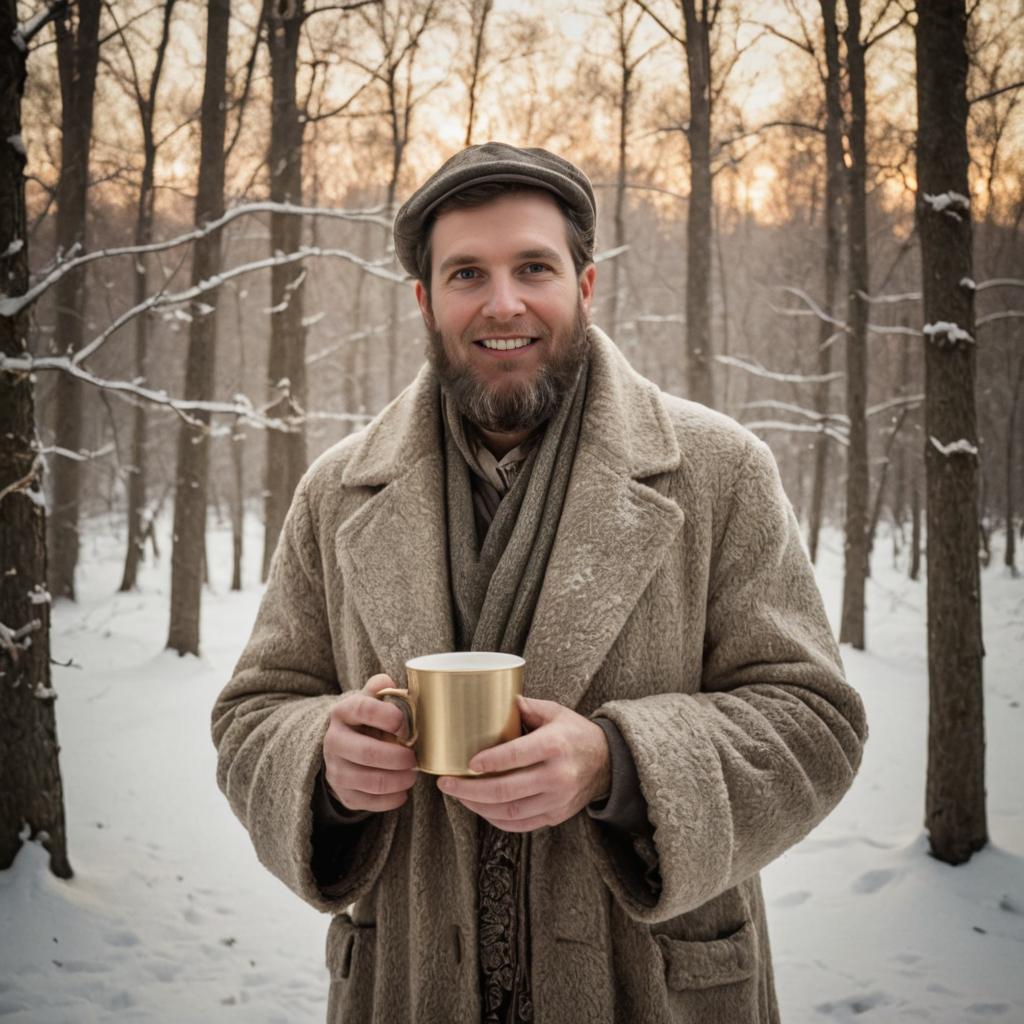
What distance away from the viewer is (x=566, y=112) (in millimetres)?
14789

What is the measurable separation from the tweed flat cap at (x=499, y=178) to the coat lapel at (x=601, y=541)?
452 mm

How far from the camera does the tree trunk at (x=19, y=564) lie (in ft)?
11.9

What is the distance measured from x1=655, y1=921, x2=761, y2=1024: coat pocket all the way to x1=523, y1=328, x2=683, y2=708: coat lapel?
1.88 ft

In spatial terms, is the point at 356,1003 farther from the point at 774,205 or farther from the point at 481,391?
the point at 774,205

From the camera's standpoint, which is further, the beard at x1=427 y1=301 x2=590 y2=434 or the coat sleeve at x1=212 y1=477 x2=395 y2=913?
the beard at x1=427 y1=301 x2=590 y2=434

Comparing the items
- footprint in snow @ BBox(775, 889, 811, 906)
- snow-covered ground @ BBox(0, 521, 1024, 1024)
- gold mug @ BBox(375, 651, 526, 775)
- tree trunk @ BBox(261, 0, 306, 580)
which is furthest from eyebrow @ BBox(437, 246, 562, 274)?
tree trunk @ BBox(261, 0, 306, 580)

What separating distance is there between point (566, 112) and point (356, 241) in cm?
909

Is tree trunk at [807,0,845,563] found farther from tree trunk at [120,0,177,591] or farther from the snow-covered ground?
tree trunk at [120,0,177,591]

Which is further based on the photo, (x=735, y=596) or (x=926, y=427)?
(x=926, y=427)

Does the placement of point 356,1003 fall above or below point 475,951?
below

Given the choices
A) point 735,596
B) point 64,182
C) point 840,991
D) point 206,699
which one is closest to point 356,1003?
point 735,596

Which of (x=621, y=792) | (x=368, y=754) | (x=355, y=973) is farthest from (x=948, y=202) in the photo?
(x=355, y=973)

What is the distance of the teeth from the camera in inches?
67.0

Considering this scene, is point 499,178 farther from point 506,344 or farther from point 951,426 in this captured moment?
point 951,426
